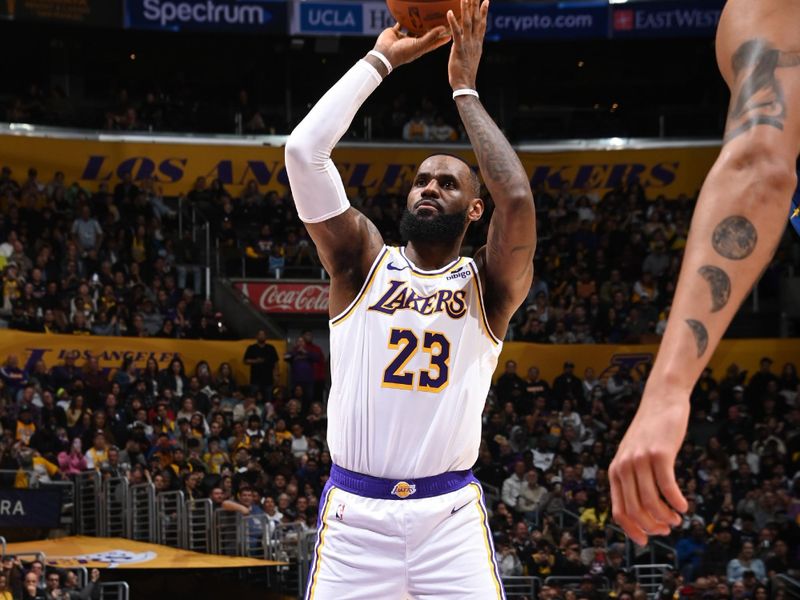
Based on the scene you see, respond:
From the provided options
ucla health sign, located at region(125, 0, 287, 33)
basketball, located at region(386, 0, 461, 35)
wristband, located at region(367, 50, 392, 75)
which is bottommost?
wristband, located at region(367, 50, 392, 75)

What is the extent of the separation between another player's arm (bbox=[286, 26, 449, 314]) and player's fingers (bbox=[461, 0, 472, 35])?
8.0 inches

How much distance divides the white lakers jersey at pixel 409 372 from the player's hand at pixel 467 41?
0.84 metres

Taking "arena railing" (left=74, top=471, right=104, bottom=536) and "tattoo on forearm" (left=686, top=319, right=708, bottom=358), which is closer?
"tattoo on forearm" (left=686, top=319, right=708, bottom=358)

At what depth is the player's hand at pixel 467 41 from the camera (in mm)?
5496

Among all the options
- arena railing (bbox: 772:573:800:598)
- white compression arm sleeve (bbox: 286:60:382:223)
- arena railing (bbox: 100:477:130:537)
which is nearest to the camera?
white compression arm sleeve (bbox: 286:60:382:223)

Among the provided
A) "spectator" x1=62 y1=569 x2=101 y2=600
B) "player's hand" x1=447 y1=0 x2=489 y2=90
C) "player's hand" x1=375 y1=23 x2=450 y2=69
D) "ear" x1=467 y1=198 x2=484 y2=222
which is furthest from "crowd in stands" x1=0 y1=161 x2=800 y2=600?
"player's hand" x1=447 y1=0 x2=489 y2=90

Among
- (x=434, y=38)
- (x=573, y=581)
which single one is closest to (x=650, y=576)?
(x=573, y=581)

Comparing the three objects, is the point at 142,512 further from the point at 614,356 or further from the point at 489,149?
the point at 489,149

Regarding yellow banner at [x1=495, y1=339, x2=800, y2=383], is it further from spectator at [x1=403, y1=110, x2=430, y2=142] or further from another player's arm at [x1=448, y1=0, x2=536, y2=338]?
another player's arm at [x1=448, y1=0, x2=536, y2=338]

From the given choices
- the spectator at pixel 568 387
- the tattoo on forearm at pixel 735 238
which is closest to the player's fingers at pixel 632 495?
the tattoo on forearm at pixel 735 238

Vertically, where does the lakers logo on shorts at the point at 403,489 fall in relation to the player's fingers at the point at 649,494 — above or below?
below

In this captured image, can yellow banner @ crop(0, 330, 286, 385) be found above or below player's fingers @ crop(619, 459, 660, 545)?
below

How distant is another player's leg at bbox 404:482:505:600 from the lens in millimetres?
5020

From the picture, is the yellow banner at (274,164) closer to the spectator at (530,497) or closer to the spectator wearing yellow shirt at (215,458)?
the spectator wearing yellow shirt at (215,458)
